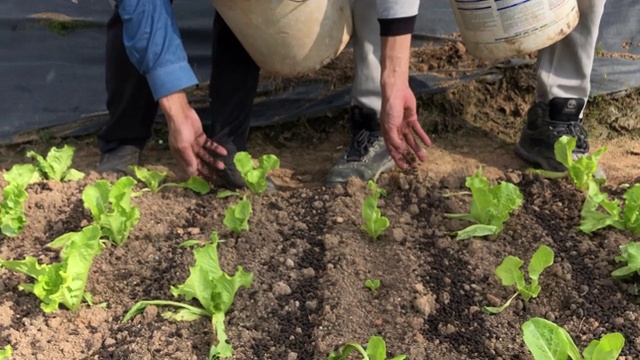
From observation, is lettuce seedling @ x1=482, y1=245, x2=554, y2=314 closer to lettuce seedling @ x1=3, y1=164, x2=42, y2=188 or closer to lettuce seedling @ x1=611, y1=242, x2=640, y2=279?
lettuce seedling @ x1=611, y1=242, x2=640, y2=279

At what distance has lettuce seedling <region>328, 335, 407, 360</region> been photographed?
5.05 feet

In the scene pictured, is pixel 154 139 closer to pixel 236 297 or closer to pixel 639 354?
pixel 236 297

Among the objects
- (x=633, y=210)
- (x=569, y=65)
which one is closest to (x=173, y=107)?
(x=633, y=210)

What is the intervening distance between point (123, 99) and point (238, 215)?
0.72 meters

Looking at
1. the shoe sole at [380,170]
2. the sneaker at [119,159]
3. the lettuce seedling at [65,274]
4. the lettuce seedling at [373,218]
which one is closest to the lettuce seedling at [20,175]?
the sneaker at [119,159]

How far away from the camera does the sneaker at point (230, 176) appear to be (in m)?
2.46

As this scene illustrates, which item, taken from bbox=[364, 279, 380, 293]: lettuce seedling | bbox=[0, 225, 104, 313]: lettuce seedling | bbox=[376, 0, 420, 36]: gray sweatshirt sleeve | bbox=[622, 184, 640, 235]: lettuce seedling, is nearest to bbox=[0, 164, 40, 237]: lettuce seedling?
bbox=[0, 225, 104, 313]: lettuce seedling

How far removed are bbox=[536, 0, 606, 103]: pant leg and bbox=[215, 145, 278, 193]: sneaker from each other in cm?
104

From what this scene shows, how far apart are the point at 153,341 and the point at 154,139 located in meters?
1.54

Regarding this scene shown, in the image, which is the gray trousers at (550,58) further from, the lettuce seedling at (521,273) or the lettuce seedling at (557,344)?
the lettuce seedling at (557,344)

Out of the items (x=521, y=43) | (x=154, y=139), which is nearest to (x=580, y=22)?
Result: (x=521, y=43)

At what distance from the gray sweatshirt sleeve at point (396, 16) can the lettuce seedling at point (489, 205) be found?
47cm

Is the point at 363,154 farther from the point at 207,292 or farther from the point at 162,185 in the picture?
the point at 207,292

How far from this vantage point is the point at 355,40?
2.57m
